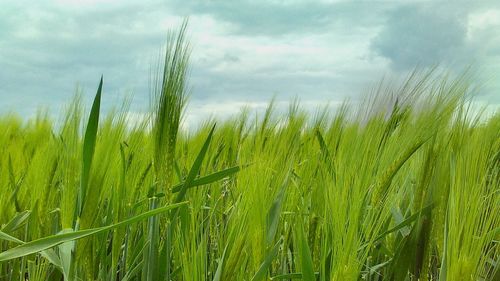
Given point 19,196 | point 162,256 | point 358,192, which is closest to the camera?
point 358,192

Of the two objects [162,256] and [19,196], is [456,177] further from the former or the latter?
[19,196]

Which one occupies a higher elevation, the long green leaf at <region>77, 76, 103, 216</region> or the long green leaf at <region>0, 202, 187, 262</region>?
the long green leaf at <region>77, 76, 103, 216</region>

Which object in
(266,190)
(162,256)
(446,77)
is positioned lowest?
(162,256)

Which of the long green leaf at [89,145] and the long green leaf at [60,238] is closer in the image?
the long green leaf at [60,238]

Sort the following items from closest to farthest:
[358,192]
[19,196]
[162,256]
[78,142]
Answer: [358,192] → [162,256] → [78,142] → [19,196]

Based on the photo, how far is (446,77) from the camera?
39.3 inches

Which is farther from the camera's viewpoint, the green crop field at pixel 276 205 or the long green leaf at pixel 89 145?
the long green leaf at pixel 89 145

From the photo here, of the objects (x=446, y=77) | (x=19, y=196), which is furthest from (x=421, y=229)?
(x=19, y=196)

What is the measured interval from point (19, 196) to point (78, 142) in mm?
280

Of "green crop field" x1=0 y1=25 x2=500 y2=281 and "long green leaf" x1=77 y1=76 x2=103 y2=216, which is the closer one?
"green crop field" x1=0 y1=25 x2=500 y2=281

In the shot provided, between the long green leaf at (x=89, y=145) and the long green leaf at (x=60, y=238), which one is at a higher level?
the long green leaf at (x=89, y=145)

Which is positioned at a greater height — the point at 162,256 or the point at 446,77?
the point at 446,77

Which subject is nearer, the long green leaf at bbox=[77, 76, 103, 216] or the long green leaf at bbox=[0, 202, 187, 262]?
the long green leaf at bbox=[0, 202, 187, 262]

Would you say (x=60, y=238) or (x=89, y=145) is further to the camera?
(x=89, y=145)
